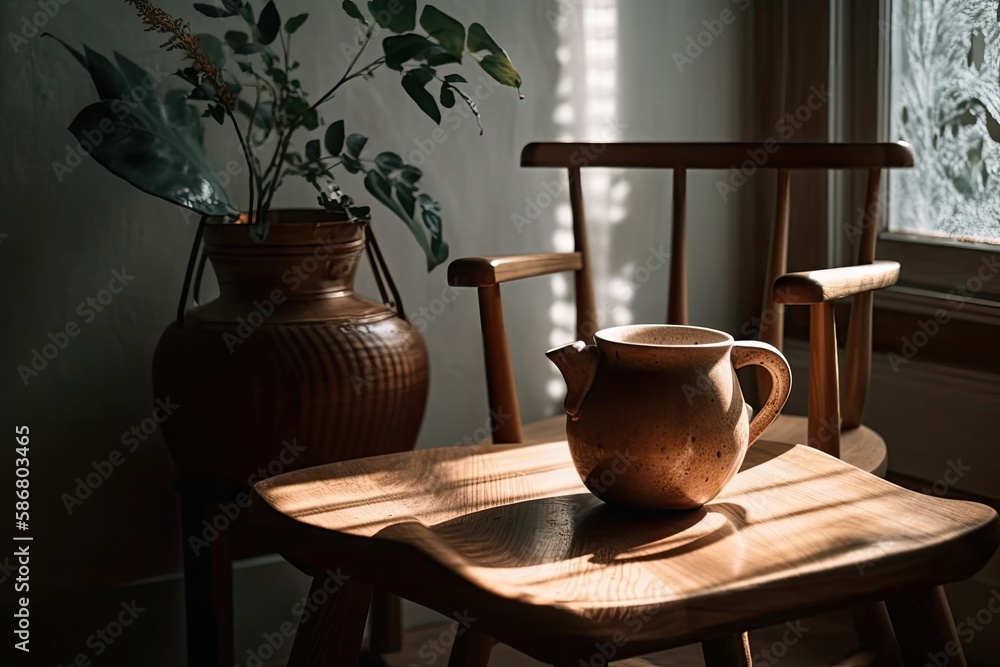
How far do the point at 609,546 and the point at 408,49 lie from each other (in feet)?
2.60

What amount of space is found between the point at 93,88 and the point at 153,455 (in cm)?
56

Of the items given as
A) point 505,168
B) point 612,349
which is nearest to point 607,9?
point 505,168

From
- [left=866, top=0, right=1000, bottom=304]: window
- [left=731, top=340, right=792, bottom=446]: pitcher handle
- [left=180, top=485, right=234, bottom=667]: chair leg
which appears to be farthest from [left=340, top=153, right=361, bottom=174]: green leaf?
[left=866, top=0, right=1000, bottom=304]: window

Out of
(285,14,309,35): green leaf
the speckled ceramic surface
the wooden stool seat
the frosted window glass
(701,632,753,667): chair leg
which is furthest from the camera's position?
the frosted window glass

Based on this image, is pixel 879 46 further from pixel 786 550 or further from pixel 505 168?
pixel 786 550

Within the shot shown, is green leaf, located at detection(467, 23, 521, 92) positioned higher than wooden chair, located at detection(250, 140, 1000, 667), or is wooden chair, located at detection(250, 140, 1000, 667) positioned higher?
green leaf, located at detection(467, 23, 521, 92)

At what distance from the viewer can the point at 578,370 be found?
31.7 inches

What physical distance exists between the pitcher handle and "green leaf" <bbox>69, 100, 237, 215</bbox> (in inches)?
25.0

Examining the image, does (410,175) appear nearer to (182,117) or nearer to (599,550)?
(182,117)

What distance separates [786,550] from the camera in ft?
2.30

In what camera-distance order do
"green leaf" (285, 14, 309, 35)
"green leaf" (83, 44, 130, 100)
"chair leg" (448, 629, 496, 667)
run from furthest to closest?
"green leaf" (285, 14, 309, 35) → "green leaf" (83, 44, 130, 100) → "chair leg" (448, 629, 496, 667)

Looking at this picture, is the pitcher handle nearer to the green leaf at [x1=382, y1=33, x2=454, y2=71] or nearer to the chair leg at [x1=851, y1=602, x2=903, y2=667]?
the chair leg at [x1=851, y1=602, x2=903, y2=667]

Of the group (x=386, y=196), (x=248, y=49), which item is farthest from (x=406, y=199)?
(x=248, y=49)

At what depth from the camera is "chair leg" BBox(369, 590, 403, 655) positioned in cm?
165
